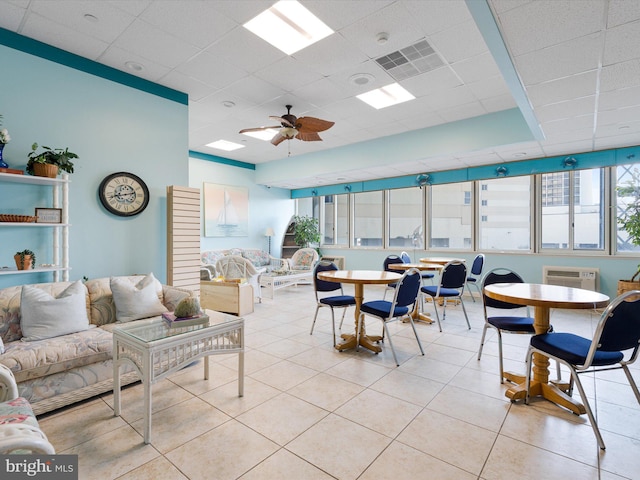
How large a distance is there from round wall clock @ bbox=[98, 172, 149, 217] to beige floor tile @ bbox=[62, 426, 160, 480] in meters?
2.54

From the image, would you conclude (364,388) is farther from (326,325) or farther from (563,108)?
(563,108)

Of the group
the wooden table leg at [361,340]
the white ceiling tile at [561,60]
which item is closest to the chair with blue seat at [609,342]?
the wooden table leg at [361,340]

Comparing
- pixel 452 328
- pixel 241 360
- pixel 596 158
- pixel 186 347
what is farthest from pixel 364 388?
pixel 596 158

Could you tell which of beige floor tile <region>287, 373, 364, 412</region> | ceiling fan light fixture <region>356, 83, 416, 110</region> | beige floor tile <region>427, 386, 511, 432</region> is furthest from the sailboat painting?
beige floor tile <region>427, 386, 511, 432</region>

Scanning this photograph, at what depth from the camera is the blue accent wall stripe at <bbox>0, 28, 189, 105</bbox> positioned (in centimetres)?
313

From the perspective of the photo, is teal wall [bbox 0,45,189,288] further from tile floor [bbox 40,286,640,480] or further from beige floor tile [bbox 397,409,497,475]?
beige floor tile [bbox 397,409,497,475]

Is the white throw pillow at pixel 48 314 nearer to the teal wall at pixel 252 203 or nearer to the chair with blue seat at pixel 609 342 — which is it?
the chair with blue seat at pixel 609 342

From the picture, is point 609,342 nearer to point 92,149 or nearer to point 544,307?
point 544,307

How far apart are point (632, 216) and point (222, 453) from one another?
621cm

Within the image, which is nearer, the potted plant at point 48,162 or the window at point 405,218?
the potted plant at point 48,162

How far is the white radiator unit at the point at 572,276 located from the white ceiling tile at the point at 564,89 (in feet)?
12.0

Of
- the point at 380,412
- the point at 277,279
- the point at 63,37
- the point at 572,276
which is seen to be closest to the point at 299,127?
the point at 63,37

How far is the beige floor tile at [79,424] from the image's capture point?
6.75ft

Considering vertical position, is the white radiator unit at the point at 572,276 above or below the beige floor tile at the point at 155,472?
above
